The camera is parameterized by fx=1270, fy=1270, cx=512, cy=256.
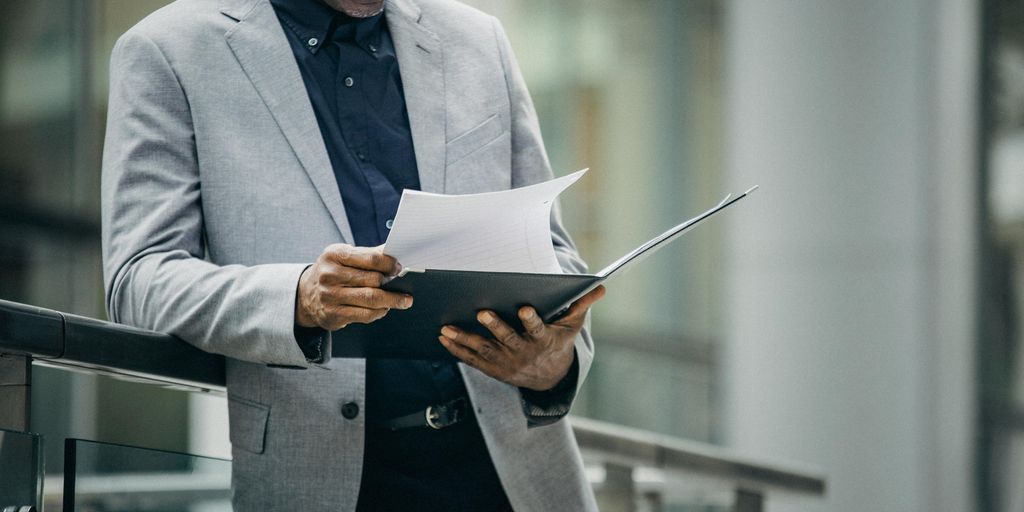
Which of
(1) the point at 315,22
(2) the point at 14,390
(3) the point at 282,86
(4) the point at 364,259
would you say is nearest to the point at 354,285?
(4) the point at 364,259

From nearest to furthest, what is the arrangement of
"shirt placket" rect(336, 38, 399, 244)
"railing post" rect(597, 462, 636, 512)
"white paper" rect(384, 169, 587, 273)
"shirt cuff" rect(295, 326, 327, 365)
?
1. "white paper" rect(384, 169, 587, 273)
2. "shirt cuff" rect(295, 326, 327, 365)
3. "shirt placket" rect(336, 38, 399, 244)
4. "railing post" rect(597, 462, 636, 512)

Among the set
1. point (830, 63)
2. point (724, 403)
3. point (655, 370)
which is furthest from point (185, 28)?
point (655, 370)

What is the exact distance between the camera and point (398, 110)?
80.0 inches

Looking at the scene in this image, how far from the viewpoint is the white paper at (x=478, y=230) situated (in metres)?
1.51

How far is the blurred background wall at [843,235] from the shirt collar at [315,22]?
19.6 ft

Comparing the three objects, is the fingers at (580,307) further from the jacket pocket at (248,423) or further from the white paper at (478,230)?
the jacket pocket at (248,423)

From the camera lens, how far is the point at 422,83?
6.75 feet

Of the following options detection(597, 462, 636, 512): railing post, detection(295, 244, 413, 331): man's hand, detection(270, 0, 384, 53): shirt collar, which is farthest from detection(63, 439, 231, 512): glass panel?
detection(597, 462, 636, 512): railing post

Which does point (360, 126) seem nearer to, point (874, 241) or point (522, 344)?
point (522, 344)

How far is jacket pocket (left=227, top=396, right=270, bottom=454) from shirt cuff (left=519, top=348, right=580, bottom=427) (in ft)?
1.25

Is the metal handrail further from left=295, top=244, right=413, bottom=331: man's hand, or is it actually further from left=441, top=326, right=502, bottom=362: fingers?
left=441, top=326, right=502, bottom=362: fingers

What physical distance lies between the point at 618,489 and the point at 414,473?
61.0 inches

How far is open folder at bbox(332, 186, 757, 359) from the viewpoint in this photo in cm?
153

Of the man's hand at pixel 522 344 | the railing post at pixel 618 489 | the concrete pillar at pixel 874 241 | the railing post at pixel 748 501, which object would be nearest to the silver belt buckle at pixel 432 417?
the man's hand at pixel 522 344
